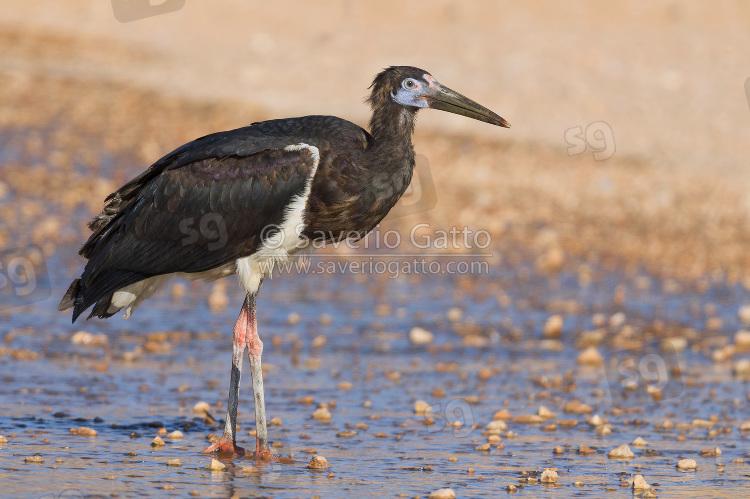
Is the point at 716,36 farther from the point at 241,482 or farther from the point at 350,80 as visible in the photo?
the point at 241,482

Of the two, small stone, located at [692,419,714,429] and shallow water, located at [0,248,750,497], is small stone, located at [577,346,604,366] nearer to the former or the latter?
shallow water, located at [0,248,750,497]

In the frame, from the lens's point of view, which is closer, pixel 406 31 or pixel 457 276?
pixel 457 276

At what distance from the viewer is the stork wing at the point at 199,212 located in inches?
326

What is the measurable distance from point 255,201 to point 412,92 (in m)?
A: 1.38

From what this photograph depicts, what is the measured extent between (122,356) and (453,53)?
1658 centimetres

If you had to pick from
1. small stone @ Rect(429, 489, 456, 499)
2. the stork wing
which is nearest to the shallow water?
small stone @ Rect(429, 489, 456, 499)

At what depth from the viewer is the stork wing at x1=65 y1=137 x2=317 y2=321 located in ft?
27.1

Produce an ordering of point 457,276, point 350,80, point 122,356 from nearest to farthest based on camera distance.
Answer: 1. point 122,356
2. point 457,276
3. point 350,80

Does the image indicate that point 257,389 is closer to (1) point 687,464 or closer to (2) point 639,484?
(2) point 639,484

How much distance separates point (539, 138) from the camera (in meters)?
21.1

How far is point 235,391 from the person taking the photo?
8367mm

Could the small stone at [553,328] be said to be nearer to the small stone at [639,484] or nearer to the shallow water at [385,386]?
the shallow water at [385,386]

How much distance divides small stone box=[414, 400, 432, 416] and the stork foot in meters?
1.79

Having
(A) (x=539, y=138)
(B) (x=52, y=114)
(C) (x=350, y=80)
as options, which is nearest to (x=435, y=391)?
(A) (x=539, y=138)
